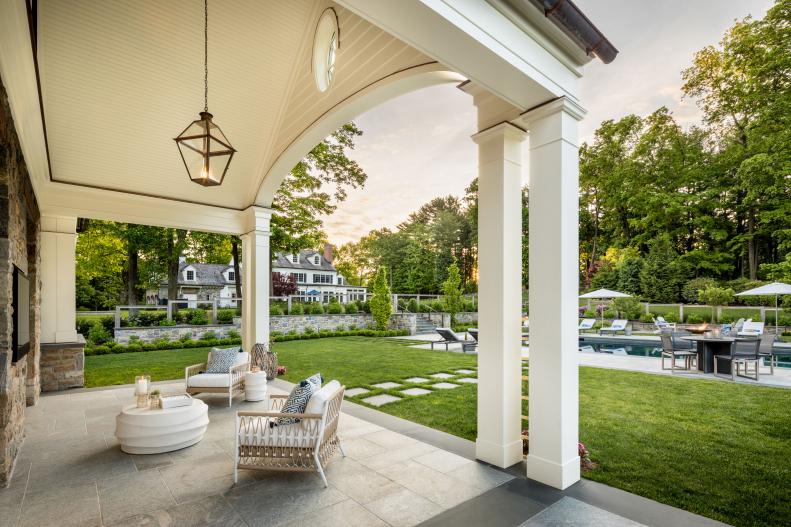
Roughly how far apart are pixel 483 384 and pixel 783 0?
75.7 feet

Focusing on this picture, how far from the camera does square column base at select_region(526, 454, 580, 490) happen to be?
3.28m

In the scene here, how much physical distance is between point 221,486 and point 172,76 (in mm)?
5103

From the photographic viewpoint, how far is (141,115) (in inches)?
232

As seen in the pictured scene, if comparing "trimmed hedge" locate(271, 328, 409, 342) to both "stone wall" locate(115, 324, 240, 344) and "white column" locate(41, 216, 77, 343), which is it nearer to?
"stone wall" locate(115, 324, 240, 344)

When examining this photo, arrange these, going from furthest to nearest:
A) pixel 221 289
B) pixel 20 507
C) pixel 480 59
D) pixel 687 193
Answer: pixel 221 289
pixel 687 193
pixel 20 507
pixel 480 59

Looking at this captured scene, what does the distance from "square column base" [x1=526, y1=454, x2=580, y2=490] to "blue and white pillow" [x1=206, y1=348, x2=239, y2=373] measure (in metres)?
4.95

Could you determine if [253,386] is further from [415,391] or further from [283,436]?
[283,436]

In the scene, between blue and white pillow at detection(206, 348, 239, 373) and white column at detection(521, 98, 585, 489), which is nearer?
white column at detection(521, 98, 585, 489)

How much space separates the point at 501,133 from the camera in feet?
12.6

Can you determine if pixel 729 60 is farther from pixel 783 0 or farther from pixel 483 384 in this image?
pixel 483 384

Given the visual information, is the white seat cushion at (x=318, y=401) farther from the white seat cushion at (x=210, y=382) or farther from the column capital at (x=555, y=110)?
the white seat cushion at (x=210, y=382)

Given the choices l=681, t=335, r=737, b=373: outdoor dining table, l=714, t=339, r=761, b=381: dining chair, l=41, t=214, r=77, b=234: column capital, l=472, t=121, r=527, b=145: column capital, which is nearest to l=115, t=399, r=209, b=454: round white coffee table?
l=472, t=121, r=527, b=145: column capital

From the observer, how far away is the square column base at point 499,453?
12.2ft

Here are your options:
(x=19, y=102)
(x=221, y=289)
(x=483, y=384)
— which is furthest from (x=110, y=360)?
(x=221, y=289)
